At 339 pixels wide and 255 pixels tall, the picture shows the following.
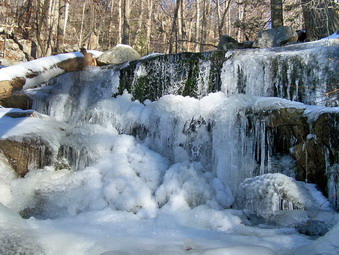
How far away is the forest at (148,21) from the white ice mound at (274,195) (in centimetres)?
201

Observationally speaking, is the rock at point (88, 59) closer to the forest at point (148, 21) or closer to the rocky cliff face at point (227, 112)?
the rocky cliff face at point (227, 112)

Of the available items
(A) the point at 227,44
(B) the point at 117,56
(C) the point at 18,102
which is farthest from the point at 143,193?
(A) the point at 227,44

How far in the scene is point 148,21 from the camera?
19.4m

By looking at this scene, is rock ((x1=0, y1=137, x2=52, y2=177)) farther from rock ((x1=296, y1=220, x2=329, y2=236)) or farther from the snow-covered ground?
rock ((x1=296, y1=220, x2=329, y2=236))

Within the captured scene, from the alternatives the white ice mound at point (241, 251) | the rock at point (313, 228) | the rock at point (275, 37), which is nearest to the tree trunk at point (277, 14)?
the rock at point (275, 37)

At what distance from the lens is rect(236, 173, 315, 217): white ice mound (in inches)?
170

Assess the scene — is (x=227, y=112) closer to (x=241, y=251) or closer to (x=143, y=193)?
(x=143, y=193)

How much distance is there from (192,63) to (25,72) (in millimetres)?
4334

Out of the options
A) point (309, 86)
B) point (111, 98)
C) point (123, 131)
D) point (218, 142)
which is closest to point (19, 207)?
point (123, 131)

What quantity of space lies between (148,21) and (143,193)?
1625 cm

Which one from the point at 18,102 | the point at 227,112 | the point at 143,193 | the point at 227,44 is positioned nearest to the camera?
the point at 143,193

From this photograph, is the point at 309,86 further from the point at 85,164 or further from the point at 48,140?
the point at 48,140

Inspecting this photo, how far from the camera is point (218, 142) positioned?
5.45 metres

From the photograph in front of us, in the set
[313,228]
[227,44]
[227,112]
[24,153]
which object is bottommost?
[313,228]
